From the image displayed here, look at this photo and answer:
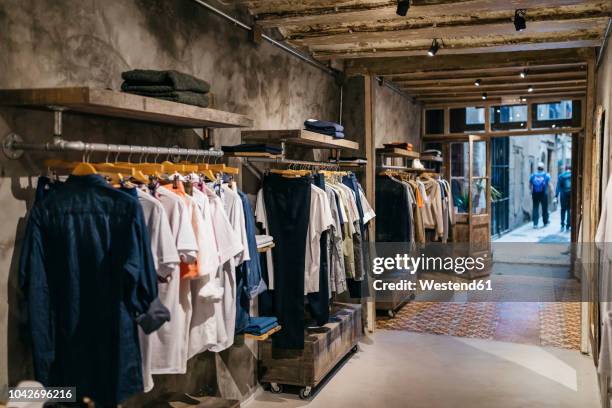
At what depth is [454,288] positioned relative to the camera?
8.11m

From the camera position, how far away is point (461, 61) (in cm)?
536

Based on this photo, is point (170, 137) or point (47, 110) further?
point (170, 137)

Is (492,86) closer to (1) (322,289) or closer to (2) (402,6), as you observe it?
(2) (402,6)

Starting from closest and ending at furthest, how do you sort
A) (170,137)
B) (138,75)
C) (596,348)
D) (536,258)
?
(138,75), (170,137), (596,348), (536,258)

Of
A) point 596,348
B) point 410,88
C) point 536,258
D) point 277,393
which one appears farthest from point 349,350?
point 536,258

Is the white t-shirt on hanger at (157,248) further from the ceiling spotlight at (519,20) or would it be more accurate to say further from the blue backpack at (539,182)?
the blue backpack at (539,182)

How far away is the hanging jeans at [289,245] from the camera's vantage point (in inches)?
161

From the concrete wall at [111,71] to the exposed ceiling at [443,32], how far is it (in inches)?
17.9

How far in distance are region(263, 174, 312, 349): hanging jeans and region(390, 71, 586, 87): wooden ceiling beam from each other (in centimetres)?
339

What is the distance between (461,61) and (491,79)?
1717 mm

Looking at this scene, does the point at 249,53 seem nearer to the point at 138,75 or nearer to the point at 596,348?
the point at 138,75

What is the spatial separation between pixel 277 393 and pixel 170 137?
213cm

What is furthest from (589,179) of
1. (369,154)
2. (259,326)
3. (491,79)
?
(259,326)

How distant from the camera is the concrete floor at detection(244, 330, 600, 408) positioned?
159 inches
